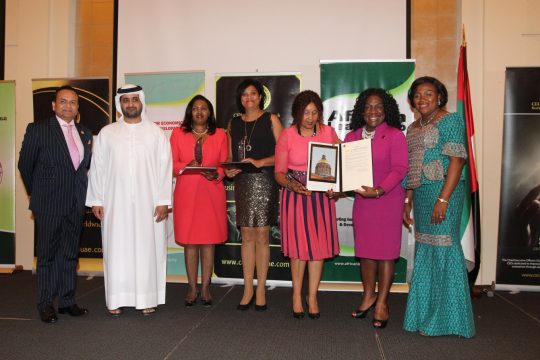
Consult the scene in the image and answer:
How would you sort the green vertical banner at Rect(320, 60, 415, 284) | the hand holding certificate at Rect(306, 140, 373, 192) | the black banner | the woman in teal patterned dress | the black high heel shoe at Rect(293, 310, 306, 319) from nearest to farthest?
the woman in teal patterned dress → the hand holding certificate at Rect(306, 140, 373, 192) → the black high heel shoe at Rect(293, 310, 306, 319) → the green vertical banner at Rect(320, 60, 415, 284) → the black banner

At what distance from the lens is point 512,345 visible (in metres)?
3.30

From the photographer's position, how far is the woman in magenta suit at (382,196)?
3.51 meters

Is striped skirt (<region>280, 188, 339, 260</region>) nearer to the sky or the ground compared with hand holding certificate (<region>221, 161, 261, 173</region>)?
nearer to the ground

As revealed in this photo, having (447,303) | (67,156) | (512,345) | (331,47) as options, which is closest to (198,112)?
(67,156)

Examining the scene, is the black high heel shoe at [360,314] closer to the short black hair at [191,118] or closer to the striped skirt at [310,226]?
the striped skirt at [310,226]

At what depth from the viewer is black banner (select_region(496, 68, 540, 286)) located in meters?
5.08

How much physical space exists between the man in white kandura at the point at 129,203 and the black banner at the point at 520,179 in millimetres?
3796

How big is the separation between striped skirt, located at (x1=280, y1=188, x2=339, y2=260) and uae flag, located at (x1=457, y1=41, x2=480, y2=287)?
1703mm

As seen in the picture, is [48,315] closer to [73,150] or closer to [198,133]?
[73,150]

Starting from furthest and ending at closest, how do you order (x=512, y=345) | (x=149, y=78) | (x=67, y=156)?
(x=149, y=78) → (x=67, y=156) → (x=512, y=345)

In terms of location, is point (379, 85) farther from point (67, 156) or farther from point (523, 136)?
point (67, 156)

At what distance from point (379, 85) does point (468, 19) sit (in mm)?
1504

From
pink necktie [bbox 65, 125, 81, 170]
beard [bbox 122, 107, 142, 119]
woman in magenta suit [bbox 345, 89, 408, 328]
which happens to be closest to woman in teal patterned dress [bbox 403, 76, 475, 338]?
woman in magenta suit [bbox 345, 89, 408, 328]

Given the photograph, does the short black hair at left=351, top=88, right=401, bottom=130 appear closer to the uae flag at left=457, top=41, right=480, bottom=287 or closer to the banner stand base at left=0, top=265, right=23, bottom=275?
the uae flag at left=457, top=41, right=480, bottom=287
